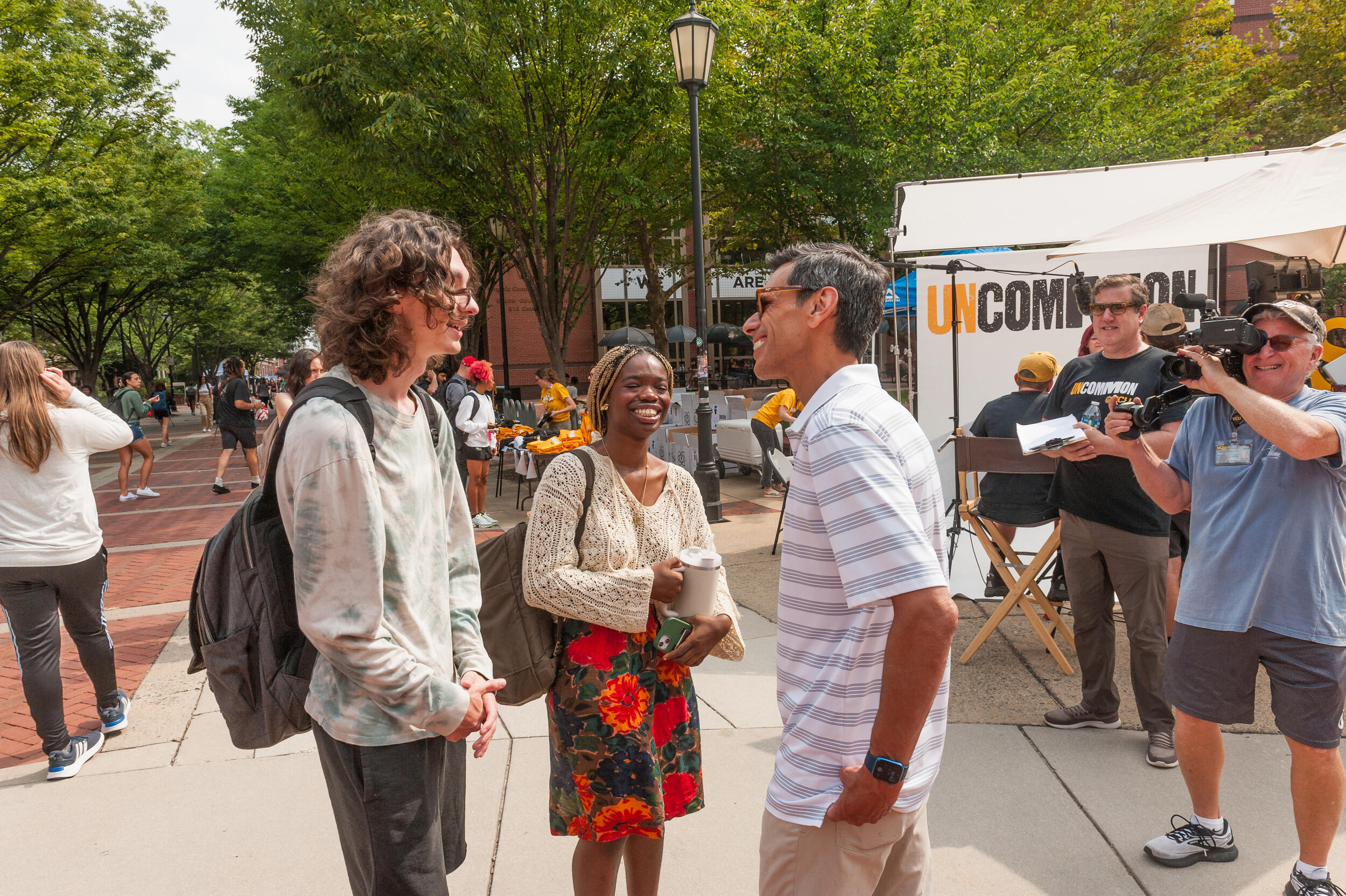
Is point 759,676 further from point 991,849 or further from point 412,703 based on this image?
point 412,703

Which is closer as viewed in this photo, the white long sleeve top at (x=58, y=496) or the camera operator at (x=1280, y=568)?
the camera operator at (x=1280, y=568)

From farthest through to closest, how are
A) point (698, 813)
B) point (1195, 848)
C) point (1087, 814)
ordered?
point (698, 813)
point (1087, 814)
point (1195, 848)

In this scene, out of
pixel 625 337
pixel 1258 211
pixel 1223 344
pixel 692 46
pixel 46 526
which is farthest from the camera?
pixel 625 337

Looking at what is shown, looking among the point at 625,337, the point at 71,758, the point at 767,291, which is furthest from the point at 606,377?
the point at 625,337

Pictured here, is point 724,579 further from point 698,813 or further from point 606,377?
point 698,813

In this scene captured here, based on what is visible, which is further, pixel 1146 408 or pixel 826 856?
pixel 1146 408

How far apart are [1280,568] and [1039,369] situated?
312 cm

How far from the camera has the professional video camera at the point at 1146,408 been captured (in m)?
2.71

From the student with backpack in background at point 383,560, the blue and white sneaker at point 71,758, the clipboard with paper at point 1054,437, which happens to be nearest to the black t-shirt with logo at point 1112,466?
the clipboard with paper at point 1054,437

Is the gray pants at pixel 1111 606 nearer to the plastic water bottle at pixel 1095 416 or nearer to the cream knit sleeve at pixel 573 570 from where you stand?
the plastic water bottle at pixel 1095 416

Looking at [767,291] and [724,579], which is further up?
[767,291]

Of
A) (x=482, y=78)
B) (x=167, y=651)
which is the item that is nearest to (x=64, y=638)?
(x=167, y=651)

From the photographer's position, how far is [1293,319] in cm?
257

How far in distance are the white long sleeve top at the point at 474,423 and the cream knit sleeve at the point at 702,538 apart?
6.78 m
